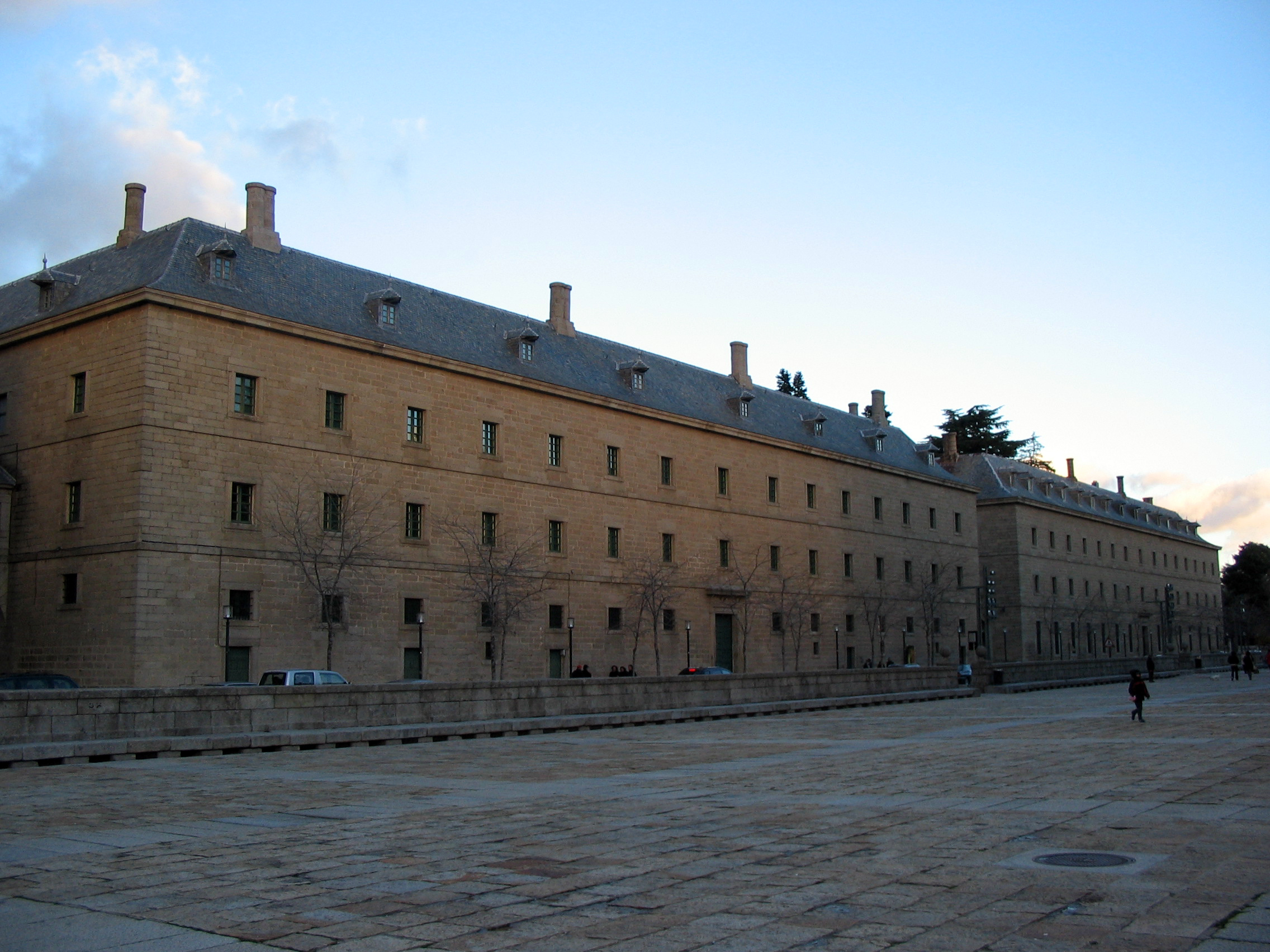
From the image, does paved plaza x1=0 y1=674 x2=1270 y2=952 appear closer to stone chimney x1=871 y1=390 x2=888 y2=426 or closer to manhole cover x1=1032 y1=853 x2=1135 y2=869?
manhole cover x1=1032 y1=853 x2=1135 y2=869

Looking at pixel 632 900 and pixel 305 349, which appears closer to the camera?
pixel 632 900

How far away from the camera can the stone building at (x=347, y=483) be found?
3497 centimetres

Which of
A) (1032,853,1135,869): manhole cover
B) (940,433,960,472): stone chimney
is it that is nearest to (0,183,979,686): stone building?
(1032,853,1135,869): manhole cover

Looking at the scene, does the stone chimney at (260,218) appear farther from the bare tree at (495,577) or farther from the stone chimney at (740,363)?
the stone chimney at (740,363)

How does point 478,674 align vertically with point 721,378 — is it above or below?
below

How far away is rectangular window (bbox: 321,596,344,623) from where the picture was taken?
123 ft

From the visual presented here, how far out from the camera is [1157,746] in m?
19.9

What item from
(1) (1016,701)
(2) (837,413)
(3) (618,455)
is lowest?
(1) (1016,701)

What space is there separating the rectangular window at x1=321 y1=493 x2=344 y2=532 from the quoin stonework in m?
0.11

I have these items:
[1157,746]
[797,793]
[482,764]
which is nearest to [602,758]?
[482,764]

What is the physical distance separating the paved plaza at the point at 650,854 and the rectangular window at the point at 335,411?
21.7m

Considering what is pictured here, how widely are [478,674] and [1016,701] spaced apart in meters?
18.4

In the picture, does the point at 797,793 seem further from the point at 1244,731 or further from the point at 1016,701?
the point at 1016,701

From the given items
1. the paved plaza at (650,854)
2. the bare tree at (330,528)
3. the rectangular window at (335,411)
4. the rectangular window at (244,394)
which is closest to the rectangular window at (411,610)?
the bare tree at (330,528)
